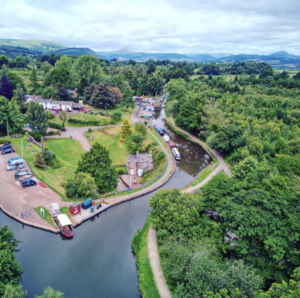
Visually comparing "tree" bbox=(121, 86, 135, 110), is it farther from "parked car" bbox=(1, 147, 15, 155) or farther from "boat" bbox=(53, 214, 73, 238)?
"boat" bbox=(53, 214, 73, 238)

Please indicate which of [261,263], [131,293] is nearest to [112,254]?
[131,293]

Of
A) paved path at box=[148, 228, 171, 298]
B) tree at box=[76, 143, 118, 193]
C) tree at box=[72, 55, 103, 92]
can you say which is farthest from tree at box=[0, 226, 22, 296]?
tree at box=[72, 55, 103, 92]

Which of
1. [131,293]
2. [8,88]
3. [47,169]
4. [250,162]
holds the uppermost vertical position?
[8,88]

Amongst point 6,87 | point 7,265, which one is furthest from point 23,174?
point 6,87

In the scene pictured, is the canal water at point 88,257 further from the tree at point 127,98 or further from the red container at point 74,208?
the tree at point 127,98

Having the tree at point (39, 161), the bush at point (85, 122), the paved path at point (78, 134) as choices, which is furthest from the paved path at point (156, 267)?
the bush at point (85, 122)

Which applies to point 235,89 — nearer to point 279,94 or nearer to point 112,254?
point 279,94
